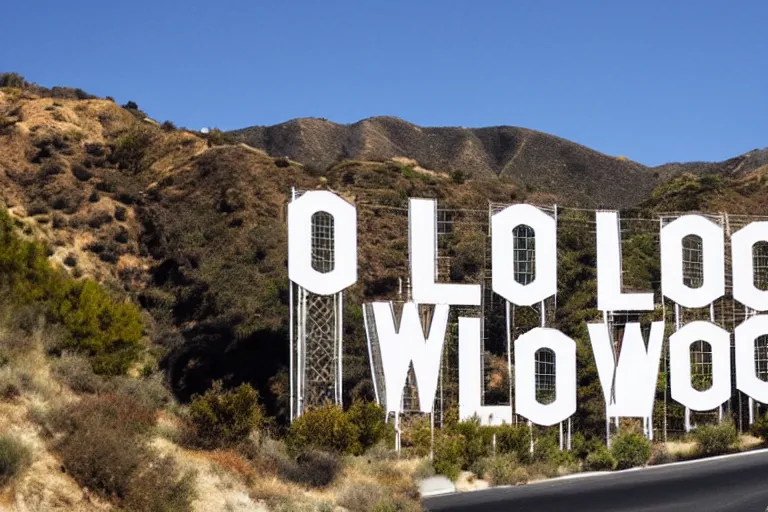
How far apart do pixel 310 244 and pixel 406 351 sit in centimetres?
350

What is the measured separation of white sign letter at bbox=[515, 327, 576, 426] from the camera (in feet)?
95.2

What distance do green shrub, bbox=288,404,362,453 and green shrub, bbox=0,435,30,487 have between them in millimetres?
8608

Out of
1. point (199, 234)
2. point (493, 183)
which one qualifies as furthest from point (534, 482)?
point (493, 183)

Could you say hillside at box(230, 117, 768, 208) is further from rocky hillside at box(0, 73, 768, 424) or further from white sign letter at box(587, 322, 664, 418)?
white sign letter at box(587, 322, 664, 418)

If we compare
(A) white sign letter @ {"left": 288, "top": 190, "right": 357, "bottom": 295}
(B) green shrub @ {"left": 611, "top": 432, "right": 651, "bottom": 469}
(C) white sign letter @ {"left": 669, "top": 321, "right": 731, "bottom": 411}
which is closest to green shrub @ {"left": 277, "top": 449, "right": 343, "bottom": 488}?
(A) white sign letter @ {"left": 288, "top": 190, "right": 357, "bottom": 295}

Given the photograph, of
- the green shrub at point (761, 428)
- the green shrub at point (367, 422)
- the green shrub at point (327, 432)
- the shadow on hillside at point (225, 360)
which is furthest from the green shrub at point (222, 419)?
the green shrub at point (761, 428)

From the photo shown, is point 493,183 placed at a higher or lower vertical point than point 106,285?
higher

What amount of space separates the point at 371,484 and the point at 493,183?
38.5 meters

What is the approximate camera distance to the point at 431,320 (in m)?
28.7

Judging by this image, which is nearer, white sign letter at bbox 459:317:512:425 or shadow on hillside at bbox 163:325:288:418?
white sign letter at bbox 459:317:512:425

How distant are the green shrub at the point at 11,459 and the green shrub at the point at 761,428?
71.7ft

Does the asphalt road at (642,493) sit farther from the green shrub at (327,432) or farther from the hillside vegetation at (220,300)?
the green shrub at (327,432)

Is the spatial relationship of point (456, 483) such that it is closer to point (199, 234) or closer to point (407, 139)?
point (199, 234)

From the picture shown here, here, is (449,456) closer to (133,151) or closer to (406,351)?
(406,351)
